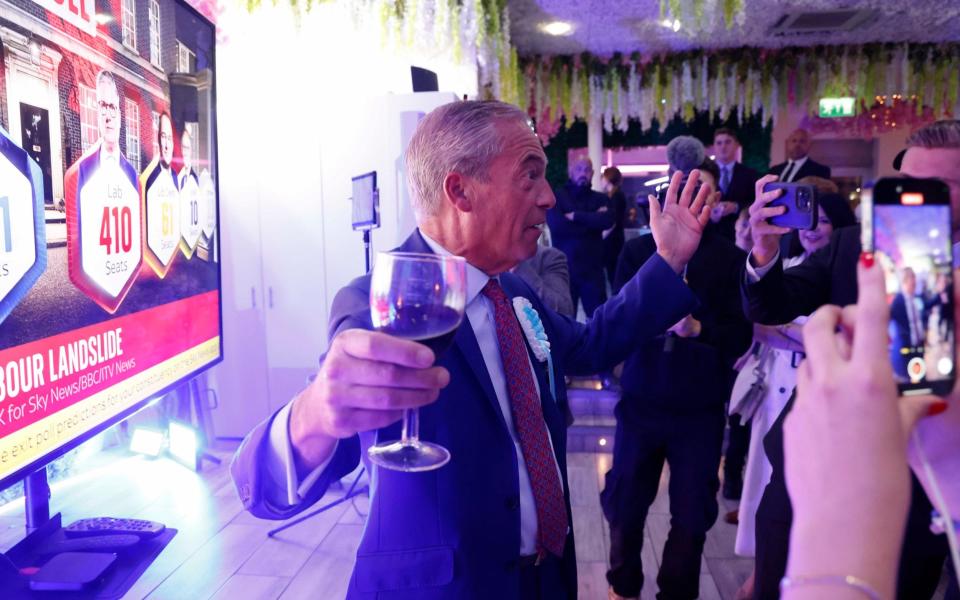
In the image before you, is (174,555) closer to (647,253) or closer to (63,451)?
(63,451)

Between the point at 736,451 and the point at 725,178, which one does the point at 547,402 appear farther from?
the point at 725,178

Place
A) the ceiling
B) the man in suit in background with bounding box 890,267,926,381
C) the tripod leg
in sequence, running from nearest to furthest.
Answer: the man in suit in background with bounding box 890,267,926,381 < the tripod leg < the ceiling

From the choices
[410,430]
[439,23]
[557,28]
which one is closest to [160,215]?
[410,430]

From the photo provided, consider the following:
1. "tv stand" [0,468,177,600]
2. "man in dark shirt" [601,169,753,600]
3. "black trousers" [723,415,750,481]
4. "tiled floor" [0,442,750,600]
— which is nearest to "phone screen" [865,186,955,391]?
"tv stand" [0,468,177,600]

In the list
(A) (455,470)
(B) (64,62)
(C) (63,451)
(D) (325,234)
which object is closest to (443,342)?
(A) (455,470)

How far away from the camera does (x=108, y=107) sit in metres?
2.07

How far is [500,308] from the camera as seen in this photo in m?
1.39

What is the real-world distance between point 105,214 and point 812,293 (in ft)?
7.00

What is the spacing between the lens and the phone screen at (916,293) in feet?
2.11

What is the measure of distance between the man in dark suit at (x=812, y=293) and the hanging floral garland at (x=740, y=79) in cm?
712

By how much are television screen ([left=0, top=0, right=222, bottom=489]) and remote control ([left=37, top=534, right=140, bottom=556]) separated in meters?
0.19

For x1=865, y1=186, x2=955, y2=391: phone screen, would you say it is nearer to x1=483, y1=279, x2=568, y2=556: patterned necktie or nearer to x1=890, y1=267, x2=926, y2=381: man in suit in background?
x1=890, y1=267, x2=926, y2=381: man in suit in background

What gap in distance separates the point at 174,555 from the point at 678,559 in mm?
2363

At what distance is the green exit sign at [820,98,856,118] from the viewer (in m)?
8.98
